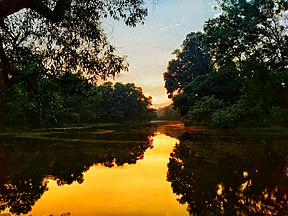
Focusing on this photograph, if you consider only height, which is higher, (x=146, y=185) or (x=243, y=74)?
(x=243, y=74)

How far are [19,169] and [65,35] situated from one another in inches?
268

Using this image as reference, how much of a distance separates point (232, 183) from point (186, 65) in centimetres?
5468

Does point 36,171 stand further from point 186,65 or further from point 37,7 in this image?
point 186,65

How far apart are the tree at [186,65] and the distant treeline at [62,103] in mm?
18455

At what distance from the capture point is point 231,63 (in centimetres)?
4259

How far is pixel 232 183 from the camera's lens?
9.07 m

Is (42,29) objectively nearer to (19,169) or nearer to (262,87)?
(19,169)

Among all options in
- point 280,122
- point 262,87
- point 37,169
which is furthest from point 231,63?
point 37,169

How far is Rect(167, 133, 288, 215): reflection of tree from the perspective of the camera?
22.1 feet

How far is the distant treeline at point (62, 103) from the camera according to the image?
6715 mm

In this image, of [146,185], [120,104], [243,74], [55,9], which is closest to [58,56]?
[55,9]

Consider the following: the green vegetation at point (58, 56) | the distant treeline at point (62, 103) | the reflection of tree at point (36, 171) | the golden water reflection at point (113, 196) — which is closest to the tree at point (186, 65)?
the distant treeline at point (62, 103)

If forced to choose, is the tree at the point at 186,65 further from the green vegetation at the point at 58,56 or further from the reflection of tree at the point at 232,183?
the green vegetation at the point at 58,56

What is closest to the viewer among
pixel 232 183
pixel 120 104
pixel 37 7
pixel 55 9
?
pixel 37 7
